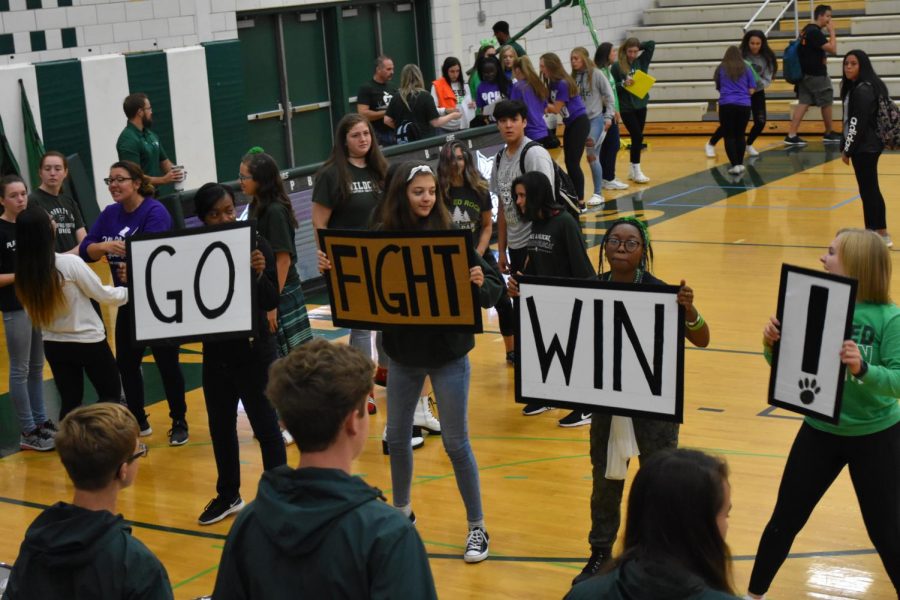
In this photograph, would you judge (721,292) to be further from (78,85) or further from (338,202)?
(78,85)

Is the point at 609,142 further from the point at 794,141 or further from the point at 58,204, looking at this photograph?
the point at 58,204

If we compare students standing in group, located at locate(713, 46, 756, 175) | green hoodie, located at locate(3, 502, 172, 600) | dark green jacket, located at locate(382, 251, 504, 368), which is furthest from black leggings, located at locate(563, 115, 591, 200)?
green hoodie, located at locate(3, 502, 172, 600)

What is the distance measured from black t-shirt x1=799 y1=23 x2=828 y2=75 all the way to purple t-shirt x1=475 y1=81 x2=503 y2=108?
5.32m

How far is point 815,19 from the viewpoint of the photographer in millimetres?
18688

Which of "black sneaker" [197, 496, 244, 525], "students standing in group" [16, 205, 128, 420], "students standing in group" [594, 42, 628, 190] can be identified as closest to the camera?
"black sneaker" [197, 496, 244, 525]

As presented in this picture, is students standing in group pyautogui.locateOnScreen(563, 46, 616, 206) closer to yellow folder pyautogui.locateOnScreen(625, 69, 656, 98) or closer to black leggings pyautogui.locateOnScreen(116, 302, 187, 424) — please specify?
yellow folder pyautogui.locateOnScreen(625, 69, 656, 98)

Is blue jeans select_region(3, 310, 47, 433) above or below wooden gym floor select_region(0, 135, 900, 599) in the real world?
above

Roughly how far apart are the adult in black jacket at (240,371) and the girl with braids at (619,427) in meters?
1.71

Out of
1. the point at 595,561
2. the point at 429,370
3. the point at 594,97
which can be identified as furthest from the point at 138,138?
the point at 595,561

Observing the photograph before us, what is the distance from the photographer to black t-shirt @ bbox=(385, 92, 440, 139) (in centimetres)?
1322

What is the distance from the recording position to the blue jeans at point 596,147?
14156 mm

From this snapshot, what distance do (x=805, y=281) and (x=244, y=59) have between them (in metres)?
13.5

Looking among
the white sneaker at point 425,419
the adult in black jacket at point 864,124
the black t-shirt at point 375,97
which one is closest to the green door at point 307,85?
A: the black t-shirt at point 375,97

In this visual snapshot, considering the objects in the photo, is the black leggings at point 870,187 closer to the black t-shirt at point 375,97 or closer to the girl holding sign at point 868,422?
the black t-shirt at point 375,97
